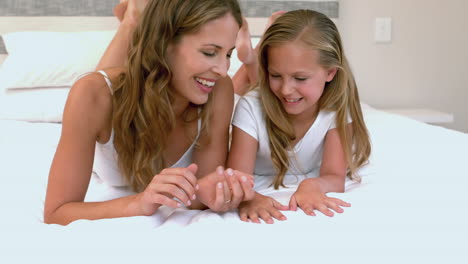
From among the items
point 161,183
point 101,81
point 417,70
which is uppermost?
point 101,81

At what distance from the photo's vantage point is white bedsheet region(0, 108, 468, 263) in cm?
74

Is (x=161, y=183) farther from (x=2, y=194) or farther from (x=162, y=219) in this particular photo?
(x=2, y=194)

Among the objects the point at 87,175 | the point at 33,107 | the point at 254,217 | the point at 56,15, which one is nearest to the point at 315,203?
the point at 254,217

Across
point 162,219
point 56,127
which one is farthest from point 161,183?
point 56,127

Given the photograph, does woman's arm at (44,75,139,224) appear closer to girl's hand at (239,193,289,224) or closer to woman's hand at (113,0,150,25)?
girl's hand at (239,193,289,224)

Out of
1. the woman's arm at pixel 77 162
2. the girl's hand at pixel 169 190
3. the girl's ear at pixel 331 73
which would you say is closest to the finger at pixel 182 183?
the girl's hand at pixel 169 190

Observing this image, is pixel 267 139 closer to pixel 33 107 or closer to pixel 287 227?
pixel 287 227

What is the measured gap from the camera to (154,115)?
1152 millimetres

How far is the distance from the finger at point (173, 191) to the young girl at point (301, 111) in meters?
0.40

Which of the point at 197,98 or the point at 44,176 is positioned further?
the point at 44,176

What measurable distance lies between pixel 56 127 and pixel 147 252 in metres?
1.30

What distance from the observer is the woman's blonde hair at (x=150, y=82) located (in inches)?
43.8

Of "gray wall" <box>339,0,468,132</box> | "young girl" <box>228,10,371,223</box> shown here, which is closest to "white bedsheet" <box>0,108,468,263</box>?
"young girl" <box>228,10,371,223</box>

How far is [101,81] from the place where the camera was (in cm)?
112
